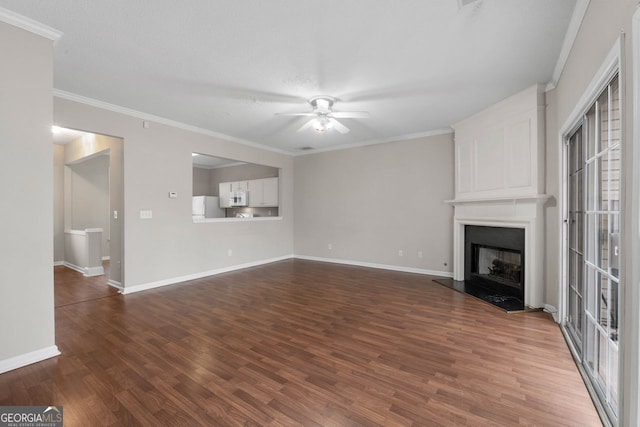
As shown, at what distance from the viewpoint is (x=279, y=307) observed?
11.5 feet

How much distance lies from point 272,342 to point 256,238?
3.90m

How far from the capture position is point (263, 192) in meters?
7.23

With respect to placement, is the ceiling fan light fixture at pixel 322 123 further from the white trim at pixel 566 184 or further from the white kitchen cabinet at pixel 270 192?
the white kitchen cabinet at pixel 270 192

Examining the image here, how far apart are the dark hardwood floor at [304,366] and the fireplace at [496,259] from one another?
0.70 meters

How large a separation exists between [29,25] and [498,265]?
610cm

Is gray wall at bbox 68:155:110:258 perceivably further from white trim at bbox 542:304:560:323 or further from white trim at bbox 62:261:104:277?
white trim at bbox 542:304:560:323

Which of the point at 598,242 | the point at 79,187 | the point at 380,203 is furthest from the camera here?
the point at 79,187

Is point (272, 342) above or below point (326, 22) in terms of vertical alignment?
below

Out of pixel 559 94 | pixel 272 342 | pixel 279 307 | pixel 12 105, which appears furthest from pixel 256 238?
pixel 559 94

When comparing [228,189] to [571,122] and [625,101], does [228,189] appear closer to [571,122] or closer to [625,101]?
[571,122]

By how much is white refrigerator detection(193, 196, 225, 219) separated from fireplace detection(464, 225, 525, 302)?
6656mm

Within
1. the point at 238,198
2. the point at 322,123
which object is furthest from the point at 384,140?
the point at 238,198

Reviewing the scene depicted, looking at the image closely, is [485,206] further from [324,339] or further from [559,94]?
[324,339]

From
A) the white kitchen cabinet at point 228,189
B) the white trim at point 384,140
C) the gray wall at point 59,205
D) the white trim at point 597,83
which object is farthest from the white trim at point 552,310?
the gray wall at point 59,205
